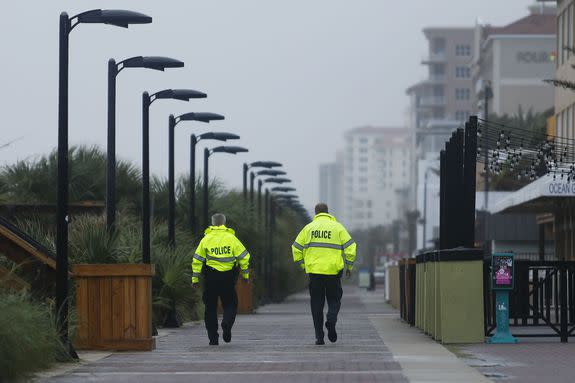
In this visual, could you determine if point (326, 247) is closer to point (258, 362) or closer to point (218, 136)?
point (258, 362)

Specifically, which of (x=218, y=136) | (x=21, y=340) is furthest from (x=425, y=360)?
(x=218, y=136)

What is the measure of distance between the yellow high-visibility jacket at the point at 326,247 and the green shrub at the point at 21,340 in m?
5.33

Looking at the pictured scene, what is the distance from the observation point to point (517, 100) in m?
147

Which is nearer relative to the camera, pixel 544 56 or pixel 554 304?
pixel 554 304

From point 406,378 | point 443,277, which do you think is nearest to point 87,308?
point 443,277

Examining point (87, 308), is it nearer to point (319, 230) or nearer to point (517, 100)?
point (319, 230)

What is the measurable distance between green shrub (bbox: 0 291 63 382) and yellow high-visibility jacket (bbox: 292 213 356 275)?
5.33 meters

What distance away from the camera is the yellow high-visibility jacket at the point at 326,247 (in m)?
21.7

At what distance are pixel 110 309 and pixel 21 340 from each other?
6090 millimetres

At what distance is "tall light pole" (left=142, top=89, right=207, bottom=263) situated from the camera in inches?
1035

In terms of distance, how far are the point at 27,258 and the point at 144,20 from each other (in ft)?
11.7

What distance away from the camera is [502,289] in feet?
73.7

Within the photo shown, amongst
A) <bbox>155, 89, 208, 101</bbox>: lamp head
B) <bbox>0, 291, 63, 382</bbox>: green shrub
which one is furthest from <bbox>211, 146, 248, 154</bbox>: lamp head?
<bbox>0, 291, 63, 382</bbox>: green shrub

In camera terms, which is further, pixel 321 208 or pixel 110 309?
pixel 321 208
